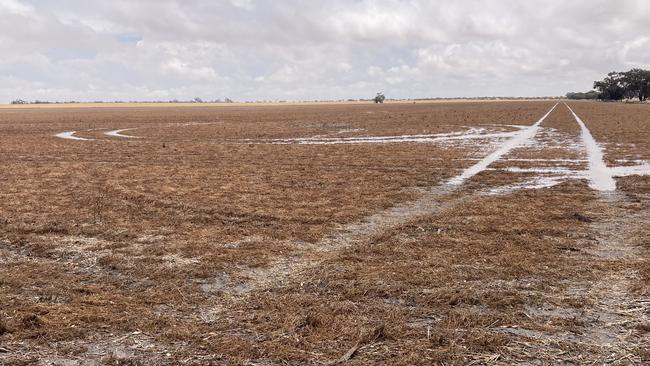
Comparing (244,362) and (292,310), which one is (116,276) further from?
(244,362)

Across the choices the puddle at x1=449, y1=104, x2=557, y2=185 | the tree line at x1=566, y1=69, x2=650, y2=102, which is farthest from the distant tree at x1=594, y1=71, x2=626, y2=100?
the puddle at x1=449, y1=104, x2=557, y2=185

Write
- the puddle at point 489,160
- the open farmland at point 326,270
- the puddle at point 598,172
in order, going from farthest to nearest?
the puddle at point 489,160 → the puddle at point 598,172 → the open farmland at point 326,270

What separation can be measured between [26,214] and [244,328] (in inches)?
315

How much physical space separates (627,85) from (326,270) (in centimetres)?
19450

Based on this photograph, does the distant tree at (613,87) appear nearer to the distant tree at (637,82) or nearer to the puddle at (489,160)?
the distant tree at (637,82)

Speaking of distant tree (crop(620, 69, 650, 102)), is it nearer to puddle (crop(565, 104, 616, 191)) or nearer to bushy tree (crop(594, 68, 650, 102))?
bushy tree (crop(594, 68, 650, 102))

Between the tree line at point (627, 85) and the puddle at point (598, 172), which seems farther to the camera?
the tree line at point (627, 85)

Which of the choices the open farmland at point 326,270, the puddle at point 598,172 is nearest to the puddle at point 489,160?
the open farmland at point 326,270

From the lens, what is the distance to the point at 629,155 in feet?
70.2

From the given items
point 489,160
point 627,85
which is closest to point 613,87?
point 627,85

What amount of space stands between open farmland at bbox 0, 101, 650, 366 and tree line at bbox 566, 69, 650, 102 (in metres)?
172

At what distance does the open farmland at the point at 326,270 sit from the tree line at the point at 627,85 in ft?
564

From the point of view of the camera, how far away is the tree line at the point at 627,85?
161 m

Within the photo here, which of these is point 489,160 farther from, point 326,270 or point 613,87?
point 613,87
